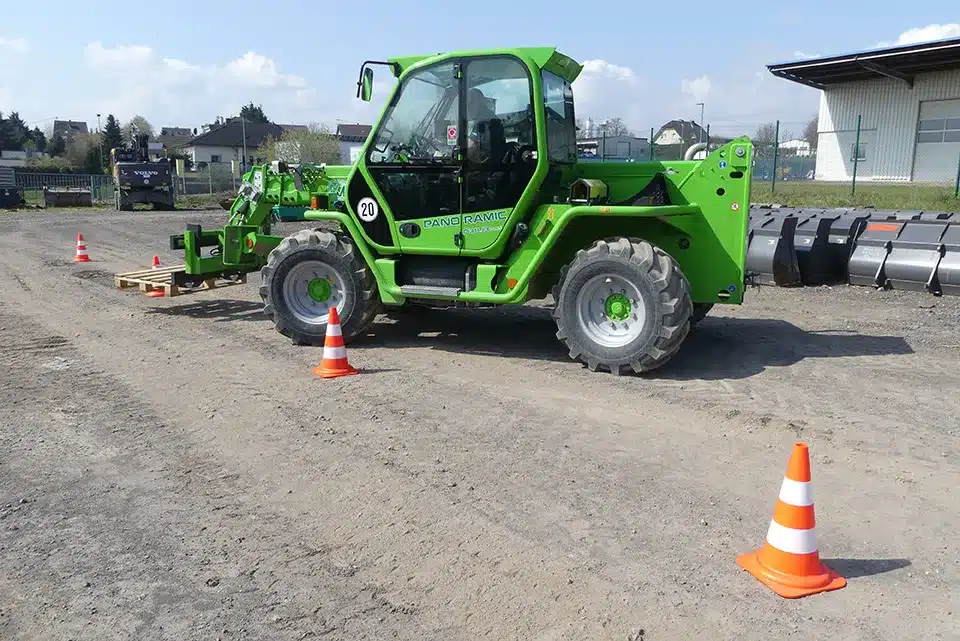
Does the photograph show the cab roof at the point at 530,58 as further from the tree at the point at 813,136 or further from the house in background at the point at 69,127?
the house in background at the point at 69,127

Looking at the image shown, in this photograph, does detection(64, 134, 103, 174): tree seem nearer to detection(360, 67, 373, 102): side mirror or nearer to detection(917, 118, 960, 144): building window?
detection(917, 118, 960, 144): building window

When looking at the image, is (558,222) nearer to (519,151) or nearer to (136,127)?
(519,151)

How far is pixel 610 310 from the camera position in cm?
677

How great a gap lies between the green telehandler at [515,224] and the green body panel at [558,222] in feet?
0.04

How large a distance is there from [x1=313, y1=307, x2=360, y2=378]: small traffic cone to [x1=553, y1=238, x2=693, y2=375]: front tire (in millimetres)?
1903

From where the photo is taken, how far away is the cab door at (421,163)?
703 centimetres

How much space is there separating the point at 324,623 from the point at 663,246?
4968 mm

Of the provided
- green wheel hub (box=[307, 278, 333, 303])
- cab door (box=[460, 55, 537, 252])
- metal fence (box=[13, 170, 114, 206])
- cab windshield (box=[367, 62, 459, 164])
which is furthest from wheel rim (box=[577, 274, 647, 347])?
metal fence (box=[13, 170, 114, 206])

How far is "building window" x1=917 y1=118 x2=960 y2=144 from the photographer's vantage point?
26298 millimetres

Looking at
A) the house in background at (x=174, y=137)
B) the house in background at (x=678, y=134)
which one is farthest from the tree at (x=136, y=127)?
the house in background at (x=678, y=134)

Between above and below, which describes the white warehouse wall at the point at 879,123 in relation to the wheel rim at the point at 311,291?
above

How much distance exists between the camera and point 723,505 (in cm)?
413

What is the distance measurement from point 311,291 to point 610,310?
3.10 m

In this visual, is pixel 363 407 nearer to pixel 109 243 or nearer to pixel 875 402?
pixel 875 402
